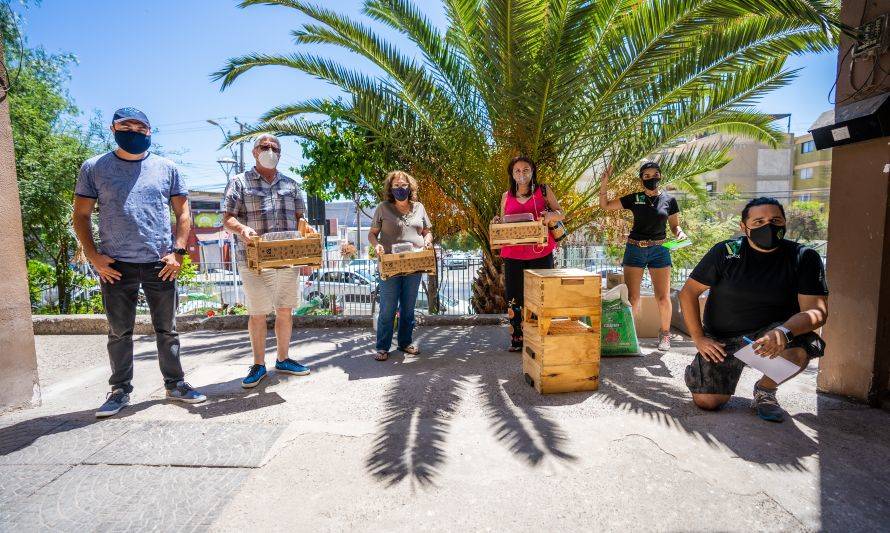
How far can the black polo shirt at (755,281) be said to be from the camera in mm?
2977

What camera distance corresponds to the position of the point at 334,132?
23.1 ft

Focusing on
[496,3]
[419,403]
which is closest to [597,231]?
[496,3]

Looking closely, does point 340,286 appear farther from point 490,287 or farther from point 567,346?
point 567,346

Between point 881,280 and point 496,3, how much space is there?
13.3 ft

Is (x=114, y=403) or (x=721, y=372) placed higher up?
(x=721, y=372)

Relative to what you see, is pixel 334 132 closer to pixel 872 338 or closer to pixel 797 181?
pixel 872 338

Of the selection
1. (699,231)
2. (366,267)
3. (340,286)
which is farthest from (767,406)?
(699,231)

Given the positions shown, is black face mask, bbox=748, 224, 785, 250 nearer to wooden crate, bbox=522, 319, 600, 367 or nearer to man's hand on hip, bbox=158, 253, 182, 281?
wooden crate, bbox=522, 319, 600, 367

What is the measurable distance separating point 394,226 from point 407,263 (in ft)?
1.34

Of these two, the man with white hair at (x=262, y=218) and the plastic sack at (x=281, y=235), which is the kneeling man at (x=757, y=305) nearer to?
the plastic sack at (x=281, y=235)

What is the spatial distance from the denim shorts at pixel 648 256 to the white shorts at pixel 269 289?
11.1 ft

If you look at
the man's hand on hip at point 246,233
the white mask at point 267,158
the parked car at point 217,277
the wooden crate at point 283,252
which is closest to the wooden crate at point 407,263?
the wooden crate at point 283,252

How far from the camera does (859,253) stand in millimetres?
3373

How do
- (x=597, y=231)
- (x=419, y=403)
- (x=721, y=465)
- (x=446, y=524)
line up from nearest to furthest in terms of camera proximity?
(x=446, y=524) < (x=721, y=465) < (x=419, y=403) < (x=597, y=231)
